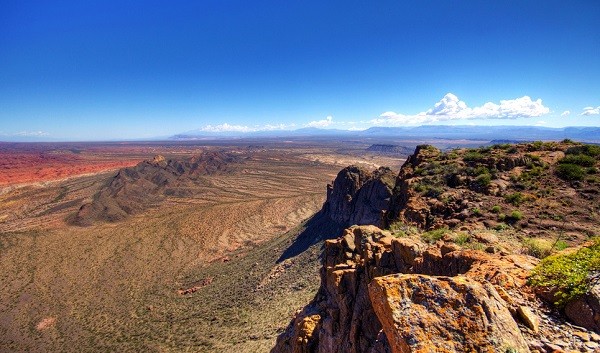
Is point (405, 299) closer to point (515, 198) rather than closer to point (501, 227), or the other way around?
point (501, 227)

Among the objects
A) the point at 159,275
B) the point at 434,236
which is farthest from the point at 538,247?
the point at 159,275

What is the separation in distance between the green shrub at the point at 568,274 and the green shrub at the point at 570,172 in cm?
1031

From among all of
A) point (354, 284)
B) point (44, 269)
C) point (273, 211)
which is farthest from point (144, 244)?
point (354, 284)

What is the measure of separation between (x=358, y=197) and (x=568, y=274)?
29674 mm

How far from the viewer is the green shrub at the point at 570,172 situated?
1397 cm

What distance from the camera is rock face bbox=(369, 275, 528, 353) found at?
4.19 m

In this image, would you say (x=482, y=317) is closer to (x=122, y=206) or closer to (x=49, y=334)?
(x=49, y=334)

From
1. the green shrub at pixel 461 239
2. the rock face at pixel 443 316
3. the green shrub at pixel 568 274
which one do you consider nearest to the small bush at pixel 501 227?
the green shrub at pixel 461 239

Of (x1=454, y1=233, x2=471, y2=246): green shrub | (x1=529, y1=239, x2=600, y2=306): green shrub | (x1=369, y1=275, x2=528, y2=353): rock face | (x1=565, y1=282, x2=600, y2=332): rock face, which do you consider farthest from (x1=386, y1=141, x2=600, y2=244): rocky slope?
(x1=369, y1=275, x2=528, y2=353): rock face

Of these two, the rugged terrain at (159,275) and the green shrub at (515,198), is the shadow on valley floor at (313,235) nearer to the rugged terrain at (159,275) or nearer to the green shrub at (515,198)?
the rugged terrain at (159,275)

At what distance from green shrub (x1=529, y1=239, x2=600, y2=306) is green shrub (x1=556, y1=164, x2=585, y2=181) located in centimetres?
1031

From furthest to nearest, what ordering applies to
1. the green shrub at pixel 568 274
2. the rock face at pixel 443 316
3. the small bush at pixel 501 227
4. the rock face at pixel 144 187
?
1. the rock face at pixel 144 187
2. the small bush at pixel 501 227
3. the green shrub at pixel 568 274
4. the rock face at pixel 443 316

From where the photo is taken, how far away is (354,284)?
10.9 m

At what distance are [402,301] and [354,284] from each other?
6423mm
